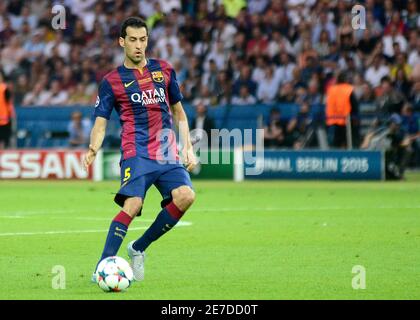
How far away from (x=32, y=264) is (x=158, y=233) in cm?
160

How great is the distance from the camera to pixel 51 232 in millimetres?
13742

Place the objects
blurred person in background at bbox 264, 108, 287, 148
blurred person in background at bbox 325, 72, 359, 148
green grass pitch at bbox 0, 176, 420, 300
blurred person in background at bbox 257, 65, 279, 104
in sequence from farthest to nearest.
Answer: blurred person in background at bbox 257, 65, 279, 104
blurred person in background at bbox 264, 108, 287, 148
blurred person in background at bbox 325, 72, 359, 148
green grass pitch at bbox 0, 176, 420, 300

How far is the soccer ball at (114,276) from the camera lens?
29.1ft

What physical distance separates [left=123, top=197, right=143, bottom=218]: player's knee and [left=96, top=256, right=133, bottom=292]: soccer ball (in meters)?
0.55

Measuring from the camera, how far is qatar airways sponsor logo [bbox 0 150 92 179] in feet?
78.8

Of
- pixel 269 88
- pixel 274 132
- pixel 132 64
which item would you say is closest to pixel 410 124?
pixel 274 132

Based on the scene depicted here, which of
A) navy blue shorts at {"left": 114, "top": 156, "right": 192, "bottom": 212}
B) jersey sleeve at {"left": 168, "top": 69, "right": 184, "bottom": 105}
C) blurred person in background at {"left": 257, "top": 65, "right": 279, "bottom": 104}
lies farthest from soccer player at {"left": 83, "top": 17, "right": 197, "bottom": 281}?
blurred person in background at {"left": 257, "top": 65, "right": 279, "bottom": 104}

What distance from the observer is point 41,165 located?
24.1m

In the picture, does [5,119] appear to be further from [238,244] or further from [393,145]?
[238,244]

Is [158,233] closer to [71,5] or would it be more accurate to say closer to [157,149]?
[157,149]

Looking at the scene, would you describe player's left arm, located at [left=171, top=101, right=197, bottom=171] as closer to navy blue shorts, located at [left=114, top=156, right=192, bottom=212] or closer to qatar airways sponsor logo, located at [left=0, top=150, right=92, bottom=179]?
navy blue shorts, located at [left=114, top=156, right=192, bottom=212]

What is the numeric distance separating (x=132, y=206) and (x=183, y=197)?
0.46 meters

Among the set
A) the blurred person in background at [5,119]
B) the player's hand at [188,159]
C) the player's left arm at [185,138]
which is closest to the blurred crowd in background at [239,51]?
the blurred person in background at [5,119]
